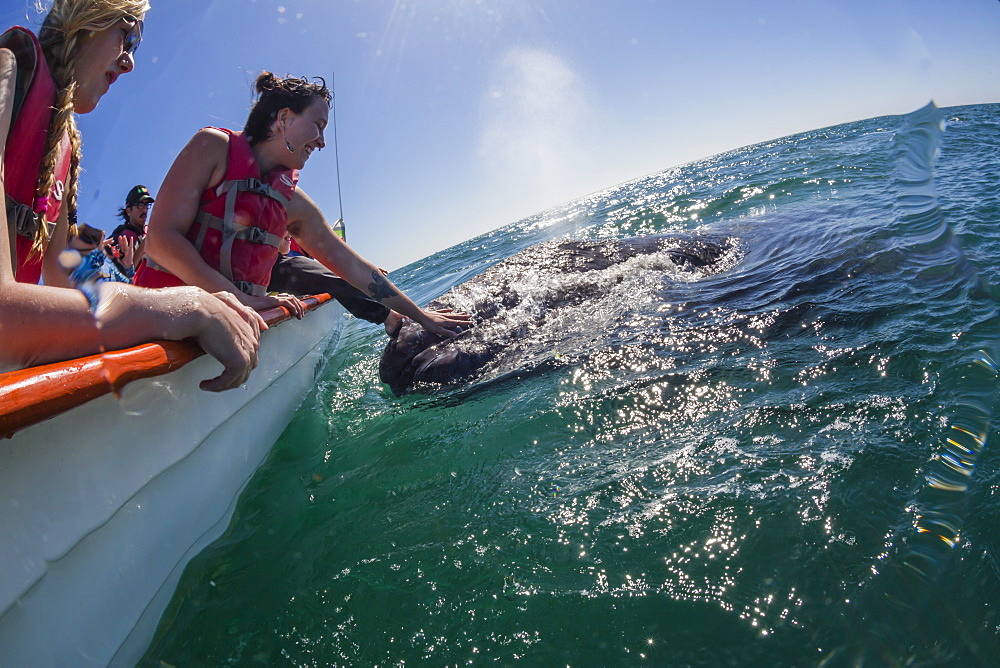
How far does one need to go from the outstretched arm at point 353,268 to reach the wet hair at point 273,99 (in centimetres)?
56

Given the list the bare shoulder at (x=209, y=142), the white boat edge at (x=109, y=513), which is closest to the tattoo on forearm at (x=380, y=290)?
the bare shoulder at (x=209, y=142)

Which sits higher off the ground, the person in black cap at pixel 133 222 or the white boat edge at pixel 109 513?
the person in black cap at pixel 133 222

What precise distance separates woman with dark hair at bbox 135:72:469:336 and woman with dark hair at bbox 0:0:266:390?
622mm

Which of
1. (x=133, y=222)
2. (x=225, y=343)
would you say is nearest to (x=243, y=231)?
(x=225, y=343)

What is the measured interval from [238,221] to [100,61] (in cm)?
115

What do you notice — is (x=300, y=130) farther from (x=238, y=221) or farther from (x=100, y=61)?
(x=100, y=61)

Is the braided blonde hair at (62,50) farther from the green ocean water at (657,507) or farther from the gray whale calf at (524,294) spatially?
the gray whale calf at (524,294)

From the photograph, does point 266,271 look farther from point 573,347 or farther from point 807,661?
point 807,661

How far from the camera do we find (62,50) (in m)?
1.82

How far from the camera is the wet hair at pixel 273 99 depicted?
3135 mm

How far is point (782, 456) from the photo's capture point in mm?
1992

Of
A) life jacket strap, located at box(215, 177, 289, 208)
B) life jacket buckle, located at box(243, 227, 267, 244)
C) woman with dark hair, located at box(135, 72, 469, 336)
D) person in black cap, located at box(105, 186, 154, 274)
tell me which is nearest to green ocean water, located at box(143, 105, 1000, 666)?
woman with dark hair, located at box(135, 72, 469, 336)

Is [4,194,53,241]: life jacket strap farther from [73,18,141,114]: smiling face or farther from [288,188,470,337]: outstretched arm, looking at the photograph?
[288,188,470,337]: outstretched arm

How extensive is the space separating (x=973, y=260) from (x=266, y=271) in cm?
532
